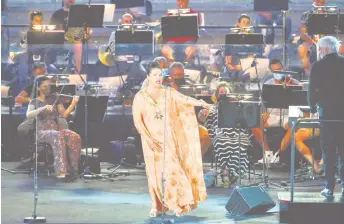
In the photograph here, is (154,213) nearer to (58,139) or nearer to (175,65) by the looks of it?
(58,139)

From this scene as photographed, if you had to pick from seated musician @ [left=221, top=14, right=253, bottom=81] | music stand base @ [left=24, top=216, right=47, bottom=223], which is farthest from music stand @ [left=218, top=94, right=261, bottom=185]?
music stand base @ [left=24, top=216, right=47, bottom=223]

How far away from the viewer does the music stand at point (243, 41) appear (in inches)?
460

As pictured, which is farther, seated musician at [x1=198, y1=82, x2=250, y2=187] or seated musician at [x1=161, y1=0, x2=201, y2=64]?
seated musician at [x1=161, y1=0, x2=201, y2=64]

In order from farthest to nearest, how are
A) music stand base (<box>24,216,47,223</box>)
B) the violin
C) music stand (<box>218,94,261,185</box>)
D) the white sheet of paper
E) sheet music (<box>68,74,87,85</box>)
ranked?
1. the white sheet of paper
2. sheet music (<box>68,74,87,85</box>)
3. the violin
4. music stand (<box>218,94,261,185</box>)
5. music stand base (<box>24,216,47,223</box>)

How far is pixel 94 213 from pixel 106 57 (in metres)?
3.90

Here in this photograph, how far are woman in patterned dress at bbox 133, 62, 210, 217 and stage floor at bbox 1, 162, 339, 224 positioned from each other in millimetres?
185

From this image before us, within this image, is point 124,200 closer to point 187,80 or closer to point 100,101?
point 100,101

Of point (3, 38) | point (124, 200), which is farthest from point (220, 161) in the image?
point (3, 38)

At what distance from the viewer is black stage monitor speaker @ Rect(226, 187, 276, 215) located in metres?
8.55

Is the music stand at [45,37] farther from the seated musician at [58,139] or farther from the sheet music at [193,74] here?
the sheet music at [193,74]

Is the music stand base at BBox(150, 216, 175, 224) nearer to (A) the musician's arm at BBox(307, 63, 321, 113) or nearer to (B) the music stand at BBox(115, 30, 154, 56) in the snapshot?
(A) the musician's arm at BBox(307, 63, 321, 113)

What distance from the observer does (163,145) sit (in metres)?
8.30

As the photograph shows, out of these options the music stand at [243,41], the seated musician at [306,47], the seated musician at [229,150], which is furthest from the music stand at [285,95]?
the seated musician at [306,47]

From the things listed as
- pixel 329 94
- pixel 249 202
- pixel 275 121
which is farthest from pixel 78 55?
pixel 329 94
